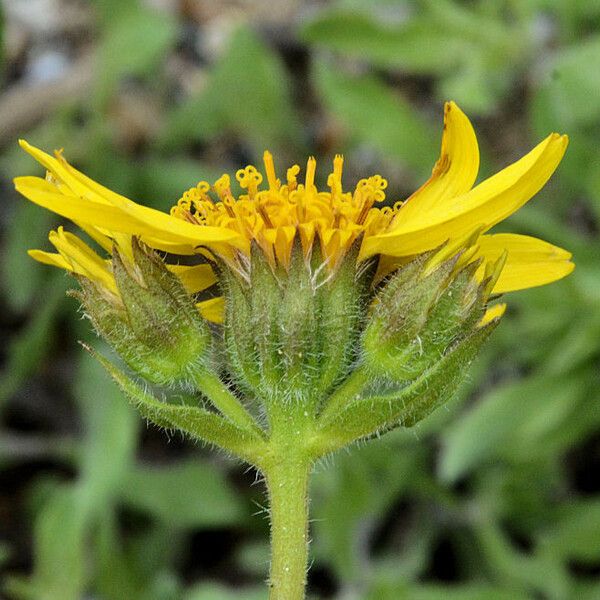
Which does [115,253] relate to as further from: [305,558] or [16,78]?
[16,78]

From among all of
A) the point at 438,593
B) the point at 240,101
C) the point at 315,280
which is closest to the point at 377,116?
the point at 240,101

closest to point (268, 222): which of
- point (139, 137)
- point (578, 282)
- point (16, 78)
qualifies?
point (578, 282)

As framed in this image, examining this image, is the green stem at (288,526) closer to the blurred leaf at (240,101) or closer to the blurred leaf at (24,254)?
the blurred leaf at (24,254)

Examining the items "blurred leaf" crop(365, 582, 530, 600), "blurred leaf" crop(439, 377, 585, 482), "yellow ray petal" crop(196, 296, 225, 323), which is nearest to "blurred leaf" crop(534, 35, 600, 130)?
"blurred leaf" crop(439, 377, 585, 482)

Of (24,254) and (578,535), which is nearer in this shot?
(578,535)

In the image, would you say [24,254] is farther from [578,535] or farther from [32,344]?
[578,535]

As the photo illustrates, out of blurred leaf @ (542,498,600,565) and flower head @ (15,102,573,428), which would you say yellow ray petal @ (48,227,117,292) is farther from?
blurred leaf @ (542,498,600,565)
